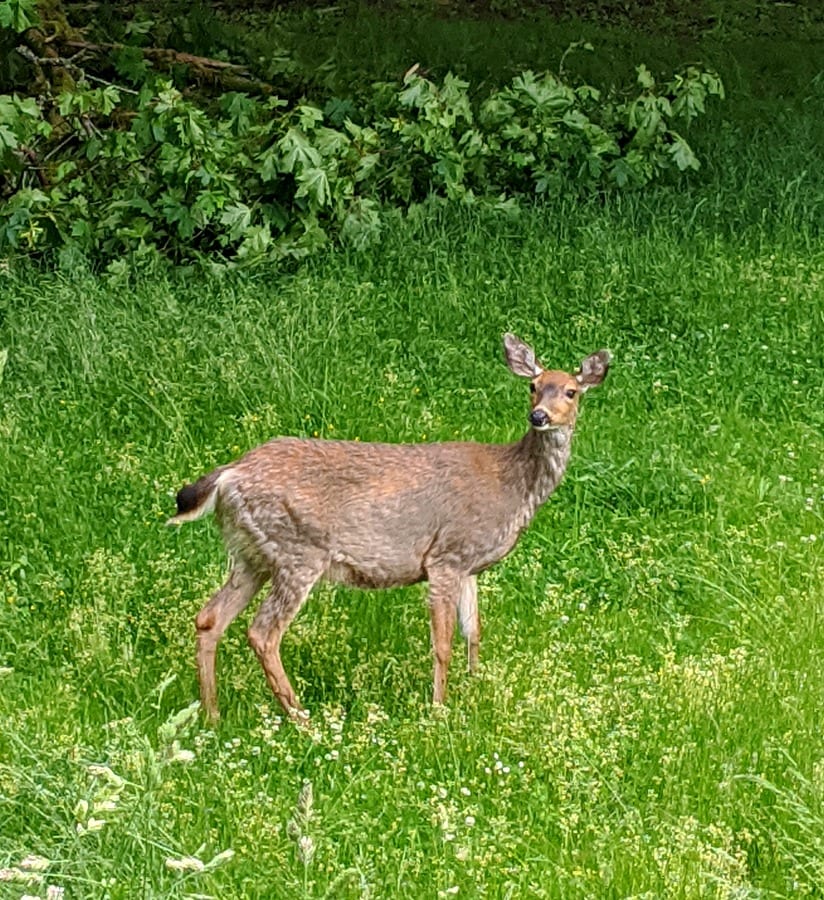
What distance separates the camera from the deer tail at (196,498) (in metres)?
5.66

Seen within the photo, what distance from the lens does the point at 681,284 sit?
366 inches

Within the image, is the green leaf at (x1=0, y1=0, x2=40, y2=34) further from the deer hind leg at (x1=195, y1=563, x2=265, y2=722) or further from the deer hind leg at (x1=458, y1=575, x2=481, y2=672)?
the deer hind leg at (x1=458, y1=575, x2=481, y2=672)

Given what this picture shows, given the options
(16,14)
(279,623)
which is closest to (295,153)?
(16,14)

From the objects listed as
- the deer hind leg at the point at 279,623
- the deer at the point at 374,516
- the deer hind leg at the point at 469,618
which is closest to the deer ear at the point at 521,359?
the deer at the point at 374,516

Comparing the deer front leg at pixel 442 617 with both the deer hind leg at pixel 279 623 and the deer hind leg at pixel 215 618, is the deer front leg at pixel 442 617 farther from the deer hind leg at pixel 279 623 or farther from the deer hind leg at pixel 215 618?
the deer hind leg at pixel 215 618

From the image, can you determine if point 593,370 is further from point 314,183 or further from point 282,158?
point 282,158

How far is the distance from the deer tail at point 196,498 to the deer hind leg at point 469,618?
3.12 ft

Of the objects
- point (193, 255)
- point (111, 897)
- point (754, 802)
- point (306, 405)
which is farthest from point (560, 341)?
point (111, 897)

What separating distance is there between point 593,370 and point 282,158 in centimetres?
389

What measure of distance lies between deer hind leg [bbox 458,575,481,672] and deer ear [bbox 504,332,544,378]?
766mm

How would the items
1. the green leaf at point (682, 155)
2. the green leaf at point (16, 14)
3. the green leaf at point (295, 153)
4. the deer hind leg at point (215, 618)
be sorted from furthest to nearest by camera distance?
1. the green leaf at point (682, 155)
2. the green leaf at point (295, 153)
3. the green leaf at point (16, 14)
4. the deer hind leg at point (215, 618)

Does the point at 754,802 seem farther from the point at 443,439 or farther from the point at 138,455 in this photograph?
the point at 138,455

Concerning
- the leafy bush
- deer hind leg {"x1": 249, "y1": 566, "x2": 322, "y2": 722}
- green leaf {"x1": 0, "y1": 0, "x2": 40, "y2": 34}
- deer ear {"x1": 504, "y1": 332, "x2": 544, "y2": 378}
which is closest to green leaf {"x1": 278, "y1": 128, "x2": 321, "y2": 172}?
the leafy bush

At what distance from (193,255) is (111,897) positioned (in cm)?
591
